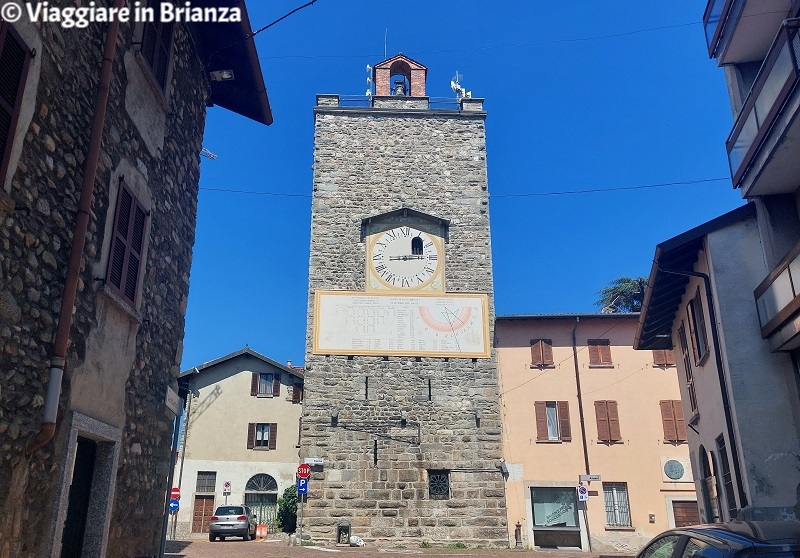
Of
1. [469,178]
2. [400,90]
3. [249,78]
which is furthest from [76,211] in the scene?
[400,90]

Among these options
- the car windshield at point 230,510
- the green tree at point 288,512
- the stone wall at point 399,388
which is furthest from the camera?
the green tree at point 288,512

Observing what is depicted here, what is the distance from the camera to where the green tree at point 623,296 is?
38.7 m

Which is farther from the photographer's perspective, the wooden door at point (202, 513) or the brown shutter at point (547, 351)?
the wooden door at point (202, 513)

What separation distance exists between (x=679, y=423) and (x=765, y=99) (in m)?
14.5

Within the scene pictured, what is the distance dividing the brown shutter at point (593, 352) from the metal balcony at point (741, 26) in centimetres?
1247

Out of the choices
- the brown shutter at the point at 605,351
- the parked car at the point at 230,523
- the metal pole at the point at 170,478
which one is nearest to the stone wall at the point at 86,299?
the metal pole at the point at 170,478

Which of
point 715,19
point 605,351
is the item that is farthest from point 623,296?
point 715,19

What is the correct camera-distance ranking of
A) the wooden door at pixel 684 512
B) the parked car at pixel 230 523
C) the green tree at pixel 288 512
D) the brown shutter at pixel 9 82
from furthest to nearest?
the green tree at pixel 288 512
the parked car at pixel 230 523
the wooden door at pixel 684 512
the brown shutter at pixel 9 82

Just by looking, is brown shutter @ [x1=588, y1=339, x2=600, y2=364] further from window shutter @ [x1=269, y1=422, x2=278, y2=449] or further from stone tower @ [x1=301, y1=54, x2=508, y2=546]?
window shutter @ [x1=269, y1=422, x2=278, y2=449]

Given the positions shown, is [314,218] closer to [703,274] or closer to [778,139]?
[703,274]

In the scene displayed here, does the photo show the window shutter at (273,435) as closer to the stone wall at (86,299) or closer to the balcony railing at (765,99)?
the stone wall at (86,299)

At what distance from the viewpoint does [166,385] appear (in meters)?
7.89

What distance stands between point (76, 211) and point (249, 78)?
15.1ft

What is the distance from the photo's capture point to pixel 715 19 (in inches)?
440
